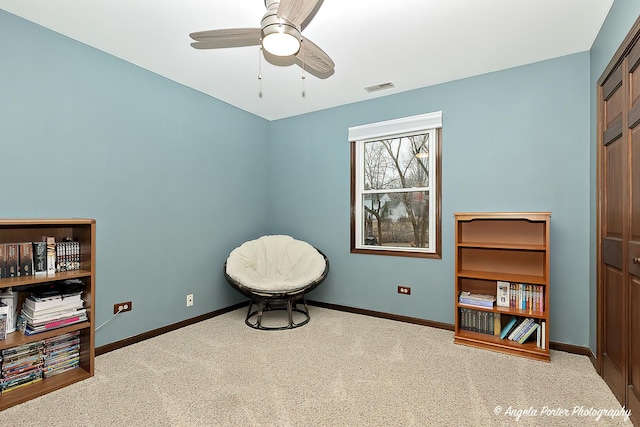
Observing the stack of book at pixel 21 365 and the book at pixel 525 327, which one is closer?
the stack of book at pixel 21 365

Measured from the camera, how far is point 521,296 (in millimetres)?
2750

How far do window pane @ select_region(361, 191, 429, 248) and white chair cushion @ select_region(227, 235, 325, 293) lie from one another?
0.66 m

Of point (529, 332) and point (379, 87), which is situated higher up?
point (379, 87)

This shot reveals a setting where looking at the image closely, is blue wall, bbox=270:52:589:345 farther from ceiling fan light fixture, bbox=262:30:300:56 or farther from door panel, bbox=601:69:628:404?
ceiling fan light fixture, bbox=262:30:300:56

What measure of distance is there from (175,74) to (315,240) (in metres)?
2.33

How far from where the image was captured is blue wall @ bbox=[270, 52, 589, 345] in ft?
8.98

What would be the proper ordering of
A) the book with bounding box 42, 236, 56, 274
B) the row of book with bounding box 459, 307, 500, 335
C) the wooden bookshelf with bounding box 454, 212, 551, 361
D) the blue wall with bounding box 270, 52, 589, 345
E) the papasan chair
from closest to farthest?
the book with bounding box 42, 236, 56, 274, the wooden bookshelf with bounding box 454, 212, 551, 361, the blue wall with bounding box 270, 52, 589, 345, the row of book with bounding box 459, 307, 500, 335, the papasan chair

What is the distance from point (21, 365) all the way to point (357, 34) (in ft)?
10.3

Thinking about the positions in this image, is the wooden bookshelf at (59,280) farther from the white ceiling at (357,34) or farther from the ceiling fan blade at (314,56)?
the ceiling fan blade at (314,56)

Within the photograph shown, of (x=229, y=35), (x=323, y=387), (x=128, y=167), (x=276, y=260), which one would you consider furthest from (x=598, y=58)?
(x=128, y=167)

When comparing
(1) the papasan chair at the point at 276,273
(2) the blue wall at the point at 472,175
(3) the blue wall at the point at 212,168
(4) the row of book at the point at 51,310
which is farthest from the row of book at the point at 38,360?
(2) the blue wall at the point at 472,175

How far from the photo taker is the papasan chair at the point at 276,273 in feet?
10.6

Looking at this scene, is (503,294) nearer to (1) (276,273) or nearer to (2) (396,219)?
(2) (396,219)

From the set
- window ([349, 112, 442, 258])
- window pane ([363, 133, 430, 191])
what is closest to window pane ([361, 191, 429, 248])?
window ([349, 112, 442, 258])
